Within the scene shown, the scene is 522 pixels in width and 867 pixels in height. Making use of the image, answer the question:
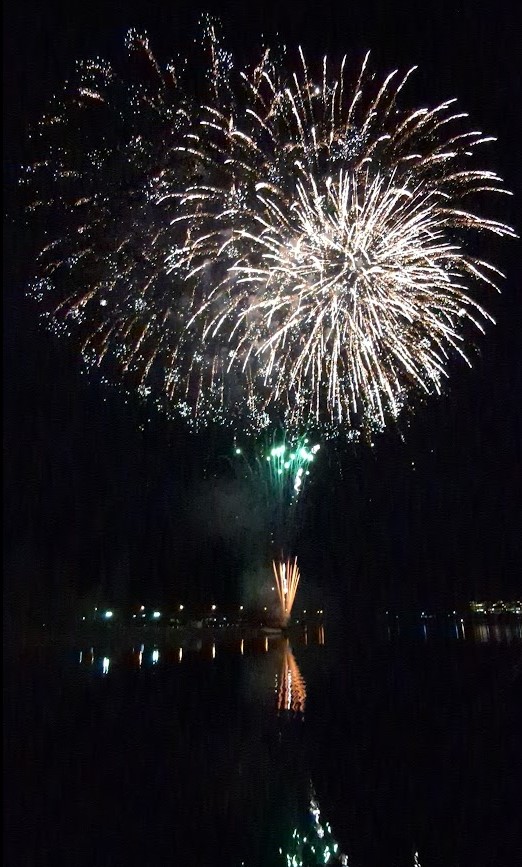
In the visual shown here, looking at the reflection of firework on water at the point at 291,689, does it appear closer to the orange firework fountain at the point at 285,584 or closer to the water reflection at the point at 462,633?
the orange firework fountain at the point at 285,584

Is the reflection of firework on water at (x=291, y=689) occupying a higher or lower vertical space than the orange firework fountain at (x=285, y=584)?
lower

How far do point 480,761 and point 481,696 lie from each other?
18.4 feet

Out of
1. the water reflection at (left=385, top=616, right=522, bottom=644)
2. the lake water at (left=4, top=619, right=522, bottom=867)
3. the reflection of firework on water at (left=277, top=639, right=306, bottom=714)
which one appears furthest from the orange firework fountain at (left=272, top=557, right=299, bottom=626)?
the lake water at (left=4, top=619, right=522, bottom=867)

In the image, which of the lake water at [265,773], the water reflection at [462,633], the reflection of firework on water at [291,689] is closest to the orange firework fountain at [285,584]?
the water reflection at [462,633]

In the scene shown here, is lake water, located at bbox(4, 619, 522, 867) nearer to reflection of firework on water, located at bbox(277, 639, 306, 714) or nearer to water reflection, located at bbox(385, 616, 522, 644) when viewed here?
reflection of firework on water, located at bbox(277, 639, 306, 714)

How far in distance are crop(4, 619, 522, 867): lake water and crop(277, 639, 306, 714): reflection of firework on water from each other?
3.1 inches

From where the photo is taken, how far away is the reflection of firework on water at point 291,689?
41.8 feet

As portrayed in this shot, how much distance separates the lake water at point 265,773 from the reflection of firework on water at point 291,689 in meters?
0.08

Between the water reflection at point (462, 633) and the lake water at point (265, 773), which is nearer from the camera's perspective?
the lake water at point (265, 773)

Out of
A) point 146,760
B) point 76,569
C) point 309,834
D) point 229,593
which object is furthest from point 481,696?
point 229,593

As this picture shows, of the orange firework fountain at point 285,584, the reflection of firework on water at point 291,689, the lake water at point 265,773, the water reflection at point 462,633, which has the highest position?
the orange firework fountain at point 285,584

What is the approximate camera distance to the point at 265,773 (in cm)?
796

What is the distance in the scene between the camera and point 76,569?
159 feet

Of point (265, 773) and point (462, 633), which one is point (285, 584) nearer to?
point (462, 633)
